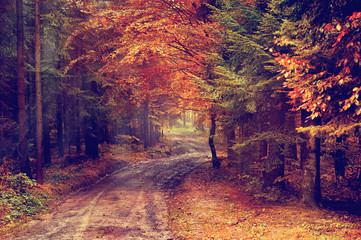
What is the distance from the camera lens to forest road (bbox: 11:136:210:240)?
811cm

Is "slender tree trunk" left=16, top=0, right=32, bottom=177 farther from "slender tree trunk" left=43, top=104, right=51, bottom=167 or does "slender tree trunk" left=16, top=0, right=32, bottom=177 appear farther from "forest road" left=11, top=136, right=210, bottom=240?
"slender tree trunk" left=43, top=104, right=51, bottom=167

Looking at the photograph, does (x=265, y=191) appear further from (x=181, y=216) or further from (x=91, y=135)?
(x=91, y=135)

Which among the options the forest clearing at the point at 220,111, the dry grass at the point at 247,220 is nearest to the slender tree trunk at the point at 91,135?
the forest clearing at the point at 220,111

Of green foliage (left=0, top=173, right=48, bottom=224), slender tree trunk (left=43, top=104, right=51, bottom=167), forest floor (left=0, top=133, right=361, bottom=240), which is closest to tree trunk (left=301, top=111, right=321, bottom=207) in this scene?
forest floor (left=0, top=133, right=361, bottom=240)

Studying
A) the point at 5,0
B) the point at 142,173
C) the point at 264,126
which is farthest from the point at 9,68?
the point at 264,126

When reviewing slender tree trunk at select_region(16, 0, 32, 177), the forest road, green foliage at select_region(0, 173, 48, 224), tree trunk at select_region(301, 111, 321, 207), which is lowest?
the forest road

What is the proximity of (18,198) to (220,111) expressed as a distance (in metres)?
9.99

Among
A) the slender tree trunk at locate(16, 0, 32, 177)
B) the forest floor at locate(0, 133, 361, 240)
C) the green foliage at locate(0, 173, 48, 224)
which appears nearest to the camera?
the forest floor at locate(0, 133, 361, 240)

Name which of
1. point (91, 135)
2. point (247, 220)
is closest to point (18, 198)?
point (247, 220)

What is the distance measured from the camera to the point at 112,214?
10.1 meters

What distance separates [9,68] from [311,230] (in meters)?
16.4

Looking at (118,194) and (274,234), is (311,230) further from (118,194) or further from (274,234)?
(118,194)

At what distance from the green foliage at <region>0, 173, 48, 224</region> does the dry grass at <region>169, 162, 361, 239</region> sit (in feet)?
19.1

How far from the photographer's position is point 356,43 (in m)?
5.82
